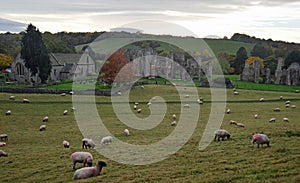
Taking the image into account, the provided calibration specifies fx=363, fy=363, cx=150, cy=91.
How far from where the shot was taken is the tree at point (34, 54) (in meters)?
76.8

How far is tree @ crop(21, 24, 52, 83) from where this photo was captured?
76812mm

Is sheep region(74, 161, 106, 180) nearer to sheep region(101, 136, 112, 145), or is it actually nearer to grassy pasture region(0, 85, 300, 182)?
grassy pasture region(0, 85, 300, 182)

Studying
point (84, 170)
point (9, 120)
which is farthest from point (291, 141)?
point (9, 120)

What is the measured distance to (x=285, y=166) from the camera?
15.0 m

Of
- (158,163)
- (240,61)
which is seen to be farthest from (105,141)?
(240,61)

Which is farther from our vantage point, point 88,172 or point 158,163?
point 158,163

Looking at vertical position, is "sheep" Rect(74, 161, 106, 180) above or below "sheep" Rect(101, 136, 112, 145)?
above

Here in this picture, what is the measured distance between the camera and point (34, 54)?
252 feet

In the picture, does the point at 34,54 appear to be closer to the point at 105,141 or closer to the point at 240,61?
the point at 105,141

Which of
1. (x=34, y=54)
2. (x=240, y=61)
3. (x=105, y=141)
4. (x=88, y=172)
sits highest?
(x=240, y=61)

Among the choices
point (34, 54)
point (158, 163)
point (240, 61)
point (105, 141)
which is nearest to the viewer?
point (158, 163)

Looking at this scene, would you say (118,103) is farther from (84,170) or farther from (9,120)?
(84,170)

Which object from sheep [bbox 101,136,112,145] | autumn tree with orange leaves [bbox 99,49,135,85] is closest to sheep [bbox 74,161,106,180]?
sheep [bbox 101,136,112,145]

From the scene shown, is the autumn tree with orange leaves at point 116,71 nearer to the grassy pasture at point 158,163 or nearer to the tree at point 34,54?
the tree at point 34,54
